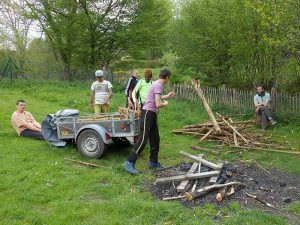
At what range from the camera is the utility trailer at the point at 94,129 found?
8007 mm

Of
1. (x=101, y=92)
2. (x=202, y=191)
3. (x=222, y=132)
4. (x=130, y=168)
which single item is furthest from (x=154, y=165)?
(x=222, y=132)

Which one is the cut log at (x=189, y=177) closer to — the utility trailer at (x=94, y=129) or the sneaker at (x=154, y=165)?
the sneaker at (x=154, y=165)

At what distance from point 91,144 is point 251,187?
373cm

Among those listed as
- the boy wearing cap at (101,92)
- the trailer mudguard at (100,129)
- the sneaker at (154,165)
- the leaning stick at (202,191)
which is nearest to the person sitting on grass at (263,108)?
the boy wearing cap at (101,92)

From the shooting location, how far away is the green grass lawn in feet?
17.1

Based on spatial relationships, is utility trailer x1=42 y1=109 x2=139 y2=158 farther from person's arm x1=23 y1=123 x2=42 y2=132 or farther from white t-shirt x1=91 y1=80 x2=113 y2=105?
person's arm x1=23 y1=123 x2=42 y2=132

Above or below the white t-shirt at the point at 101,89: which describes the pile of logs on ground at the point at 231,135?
below

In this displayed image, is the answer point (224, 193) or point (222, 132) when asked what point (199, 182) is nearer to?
point (224, 193)

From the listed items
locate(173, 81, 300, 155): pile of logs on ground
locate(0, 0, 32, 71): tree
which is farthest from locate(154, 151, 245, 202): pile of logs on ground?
locate(0, 0, 32, 71): tree

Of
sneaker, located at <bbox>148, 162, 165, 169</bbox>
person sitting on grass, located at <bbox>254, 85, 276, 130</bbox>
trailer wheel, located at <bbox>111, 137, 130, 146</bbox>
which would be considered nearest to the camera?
sneaker, located at <bbox>148, 162, 165, 169</bbox>

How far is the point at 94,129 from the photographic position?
802cm

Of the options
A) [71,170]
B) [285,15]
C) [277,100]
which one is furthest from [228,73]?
[71,170]

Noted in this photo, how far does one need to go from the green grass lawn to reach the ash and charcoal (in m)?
0.20

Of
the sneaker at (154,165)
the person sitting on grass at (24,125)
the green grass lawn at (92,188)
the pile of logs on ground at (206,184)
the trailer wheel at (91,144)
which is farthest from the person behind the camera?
the person sitting on grass at (24,125)
